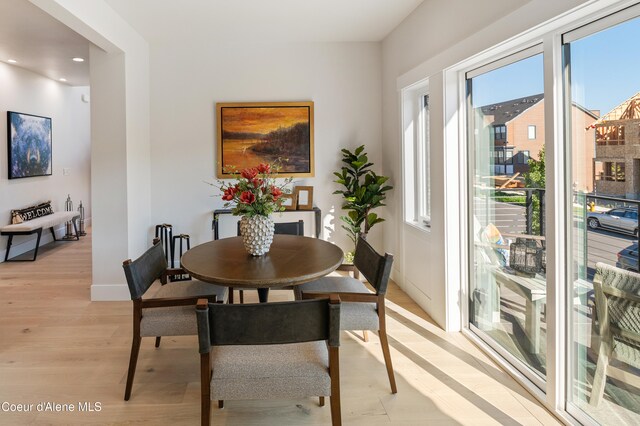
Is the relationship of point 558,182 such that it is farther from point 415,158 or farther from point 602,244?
point 415,158

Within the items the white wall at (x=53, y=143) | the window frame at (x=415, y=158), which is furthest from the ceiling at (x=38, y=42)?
the window frame at (x=415, y=158)

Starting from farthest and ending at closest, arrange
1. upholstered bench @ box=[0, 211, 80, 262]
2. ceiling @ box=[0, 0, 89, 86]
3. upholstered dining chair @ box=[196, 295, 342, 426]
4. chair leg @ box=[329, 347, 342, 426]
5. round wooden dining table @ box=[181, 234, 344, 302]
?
upholstered bench @ box=[0, 211, 80, 262]
ceiling @ box=[0, 0, 89, 86]
round wooden dining table @ box=[181, 234, 344, 302]
chair leg @ box=[329, 347, 342, 426]
upholstered dining chair @ box=[196, 295, 342, 426]

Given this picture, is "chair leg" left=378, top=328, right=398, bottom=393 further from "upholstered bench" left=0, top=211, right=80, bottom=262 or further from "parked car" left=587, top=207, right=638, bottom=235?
"upholstered bench" left=0, top=211, right=80, bottom=262

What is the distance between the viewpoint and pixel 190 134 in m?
4.61

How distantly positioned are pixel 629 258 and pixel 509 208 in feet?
2.93

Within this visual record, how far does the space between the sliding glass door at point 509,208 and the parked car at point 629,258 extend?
50 cm

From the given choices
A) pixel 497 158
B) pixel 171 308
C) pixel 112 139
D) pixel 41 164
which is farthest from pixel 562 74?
pixel 41 164

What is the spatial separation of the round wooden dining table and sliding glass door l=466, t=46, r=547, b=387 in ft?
3.65

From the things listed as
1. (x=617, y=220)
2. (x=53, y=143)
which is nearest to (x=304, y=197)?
(x=617, y=220)

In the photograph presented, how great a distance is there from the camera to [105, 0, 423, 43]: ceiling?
11.5 feet

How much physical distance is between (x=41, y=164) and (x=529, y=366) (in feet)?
23.8

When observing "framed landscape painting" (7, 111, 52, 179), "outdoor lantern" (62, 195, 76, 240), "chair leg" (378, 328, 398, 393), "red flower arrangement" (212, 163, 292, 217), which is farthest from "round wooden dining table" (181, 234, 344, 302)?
"outdoor lantern" (62, 195, 76, 240)

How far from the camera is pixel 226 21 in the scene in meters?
3.92

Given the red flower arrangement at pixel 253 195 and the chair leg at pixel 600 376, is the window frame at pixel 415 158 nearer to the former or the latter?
the red flower arrangement at pixel 253 195
